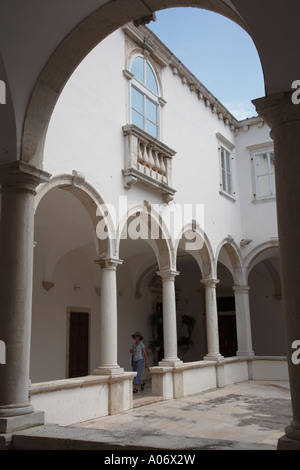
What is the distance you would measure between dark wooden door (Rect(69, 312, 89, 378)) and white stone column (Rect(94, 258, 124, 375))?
154 inches

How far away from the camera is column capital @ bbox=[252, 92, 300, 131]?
3588 millimetres

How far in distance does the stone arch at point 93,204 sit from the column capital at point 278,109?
4.71 metres

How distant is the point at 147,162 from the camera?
403 inches

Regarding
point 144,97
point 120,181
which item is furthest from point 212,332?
point 144,97

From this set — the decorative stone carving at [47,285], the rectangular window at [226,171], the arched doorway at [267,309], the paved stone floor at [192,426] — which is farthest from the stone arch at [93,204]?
the arched doorway at [267,309]

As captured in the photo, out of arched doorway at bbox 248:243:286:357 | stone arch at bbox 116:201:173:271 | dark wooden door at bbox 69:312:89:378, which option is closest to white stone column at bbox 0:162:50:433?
stone arch at bbox 116:201:173:271

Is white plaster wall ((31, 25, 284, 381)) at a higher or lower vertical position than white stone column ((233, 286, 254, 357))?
higher

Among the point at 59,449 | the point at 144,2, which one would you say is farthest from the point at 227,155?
the point at 59,449

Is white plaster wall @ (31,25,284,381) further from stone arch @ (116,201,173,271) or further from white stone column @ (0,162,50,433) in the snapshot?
white stone column @ (0,162,50,433)

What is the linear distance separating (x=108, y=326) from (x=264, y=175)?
344 inches

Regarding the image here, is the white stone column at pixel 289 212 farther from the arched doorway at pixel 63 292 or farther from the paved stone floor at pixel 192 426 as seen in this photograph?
the arched doorway at pixel 63 292

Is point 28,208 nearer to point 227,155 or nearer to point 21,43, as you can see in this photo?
point 21,43

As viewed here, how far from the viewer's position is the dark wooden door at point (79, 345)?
40.2 ft

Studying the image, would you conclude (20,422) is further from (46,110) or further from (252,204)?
(252,204)
